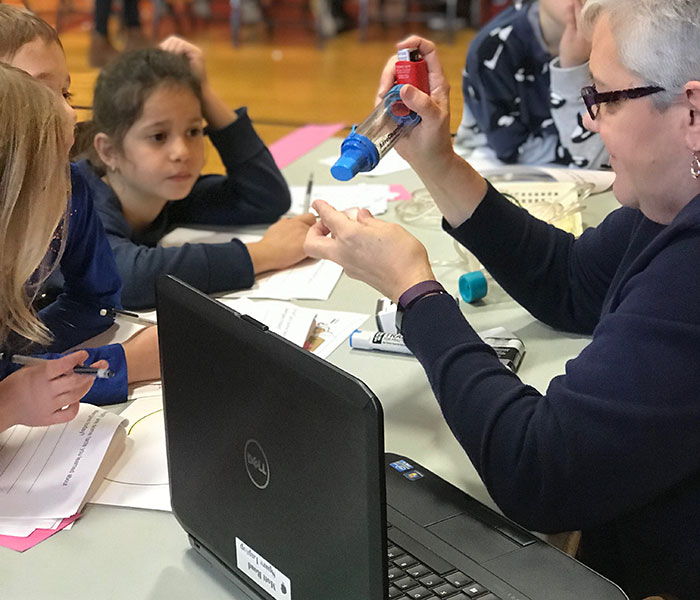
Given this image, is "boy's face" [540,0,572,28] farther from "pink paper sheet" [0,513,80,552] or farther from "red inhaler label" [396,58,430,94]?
"pink paper sheet" [0,513,80,552]

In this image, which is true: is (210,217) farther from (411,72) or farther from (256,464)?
(256,464)

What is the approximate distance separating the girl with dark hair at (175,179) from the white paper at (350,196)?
0.32ft

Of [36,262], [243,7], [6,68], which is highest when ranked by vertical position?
[6,68]

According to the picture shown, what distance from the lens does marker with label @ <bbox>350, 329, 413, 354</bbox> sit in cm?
132

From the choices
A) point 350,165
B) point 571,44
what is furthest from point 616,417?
point 571,44

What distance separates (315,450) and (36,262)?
529mm

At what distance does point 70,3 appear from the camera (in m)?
5.69

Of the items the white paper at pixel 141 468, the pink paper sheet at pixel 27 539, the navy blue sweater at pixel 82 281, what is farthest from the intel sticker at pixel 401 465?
the navy blue sweater at pixel 82 281

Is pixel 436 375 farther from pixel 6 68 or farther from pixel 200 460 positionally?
pixel 6 68

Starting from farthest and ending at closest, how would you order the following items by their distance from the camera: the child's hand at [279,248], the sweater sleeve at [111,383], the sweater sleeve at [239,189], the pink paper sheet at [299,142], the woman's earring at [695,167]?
the pink paper sheet at [299,142]
the sweater sleeve at [239,189]
the child's hand at [279,248]
the sweater sleeve at [111,383]
the woman's earring at [695,167]

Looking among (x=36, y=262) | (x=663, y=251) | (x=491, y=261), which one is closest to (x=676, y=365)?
(x=663, y=251)

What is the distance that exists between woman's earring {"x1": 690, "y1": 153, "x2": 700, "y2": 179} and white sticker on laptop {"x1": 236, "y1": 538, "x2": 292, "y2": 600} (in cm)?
55

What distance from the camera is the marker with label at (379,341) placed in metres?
1.32

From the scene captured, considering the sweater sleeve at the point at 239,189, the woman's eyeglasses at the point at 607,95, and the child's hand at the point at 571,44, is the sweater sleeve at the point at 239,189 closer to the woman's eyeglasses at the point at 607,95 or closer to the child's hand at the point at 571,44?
the child's hand at the point at 571,44
